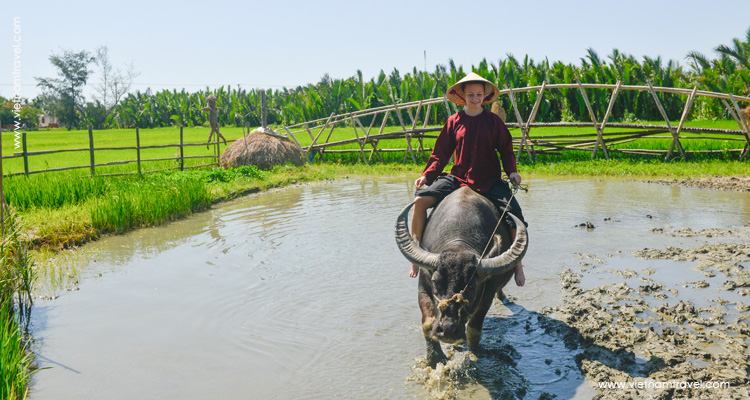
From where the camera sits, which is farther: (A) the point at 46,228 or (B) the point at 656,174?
(B) the point at 656,174

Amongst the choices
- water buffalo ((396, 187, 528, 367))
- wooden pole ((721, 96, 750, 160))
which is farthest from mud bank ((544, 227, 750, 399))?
wooden pole ((721, 96, 750, 160))

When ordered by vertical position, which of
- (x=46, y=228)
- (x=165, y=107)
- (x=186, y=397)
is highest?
(x=165, y=107)

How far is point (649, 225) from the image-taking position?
7246 millimetres

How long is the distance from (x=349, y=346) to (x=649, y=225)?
16.4 ft

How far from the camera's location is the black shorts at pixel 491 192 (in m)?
3.86

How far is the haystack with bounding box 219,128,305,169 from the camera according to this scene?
13.6 metres

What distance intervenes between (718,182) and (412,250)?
9272 millimetres

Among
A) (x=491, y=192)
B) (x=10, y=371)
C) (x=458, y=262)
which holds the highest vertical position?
(x=491, y=192)

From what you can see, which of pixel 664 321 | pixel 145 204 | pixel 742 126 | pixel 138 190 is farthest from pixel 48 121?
pixel 664 321

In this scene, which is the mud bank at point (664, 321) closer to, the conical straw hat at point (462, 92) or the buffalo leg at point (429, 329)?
the buffalo leg at point (429, 329)

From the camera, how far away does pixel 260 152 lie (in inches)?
538

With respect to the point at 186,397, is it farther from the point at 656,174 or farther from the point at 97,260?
the point at 656,174

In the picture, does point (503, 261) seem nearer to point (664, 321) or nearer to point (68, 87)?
point (664, 321)

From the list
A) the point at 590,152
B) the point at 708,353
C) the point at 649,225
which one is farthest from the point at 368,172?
the point at 708,353
